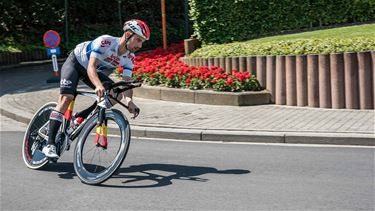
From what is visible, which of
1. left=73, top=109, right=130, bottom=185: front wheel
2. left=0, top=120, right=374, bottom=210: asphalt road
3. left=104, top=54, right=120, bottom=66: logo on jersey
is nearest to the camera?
left=0, top=120, right=374, bottom=210: asphalt road

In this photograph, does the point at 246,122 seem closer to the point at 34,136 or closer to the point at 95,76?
the point at 34,136

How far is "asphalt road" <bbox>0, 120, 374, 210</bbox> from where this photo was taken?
6148 millimetres

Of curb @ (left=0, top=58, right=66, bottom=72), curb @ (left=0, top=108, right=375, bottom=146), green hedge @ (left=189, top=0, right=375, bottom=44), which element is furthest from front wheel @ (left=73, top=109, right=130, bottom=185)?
curb @ (left=0, top=58, right=66, bottom=72)

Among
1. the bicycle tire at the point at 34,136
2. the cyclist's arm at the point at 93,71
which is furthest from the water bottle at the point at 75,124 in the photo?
the cyclist's arm at the point at 93,71

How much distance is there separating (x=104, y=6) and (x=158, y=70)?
15.2 meters

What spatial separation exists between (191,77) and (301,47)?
2221 mm

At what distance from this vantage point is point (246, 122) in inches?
404

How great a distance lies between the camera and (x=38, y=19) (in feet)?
81.5

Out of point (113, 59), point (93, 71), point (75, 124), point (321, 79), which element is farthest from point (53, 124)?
point (321, 79)

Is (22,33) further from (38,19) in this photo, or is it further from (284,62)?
(284,62)

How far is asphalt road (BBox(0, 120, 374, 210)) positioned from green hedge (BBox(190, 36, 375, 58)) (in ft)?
11.4

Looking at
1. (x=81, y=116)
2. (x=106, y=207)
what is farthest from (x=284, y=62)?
(x=106, y=207)

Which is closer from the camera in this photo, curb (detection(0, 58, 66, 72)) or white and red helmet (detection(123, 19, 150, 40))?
white and red helmet (detection(123, 19, 150, 40))

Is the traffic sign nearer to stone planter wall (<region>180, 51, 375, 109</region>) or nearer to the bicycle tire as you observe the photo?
stone planter wall (<region>180, 51, 375, 109</region>)
